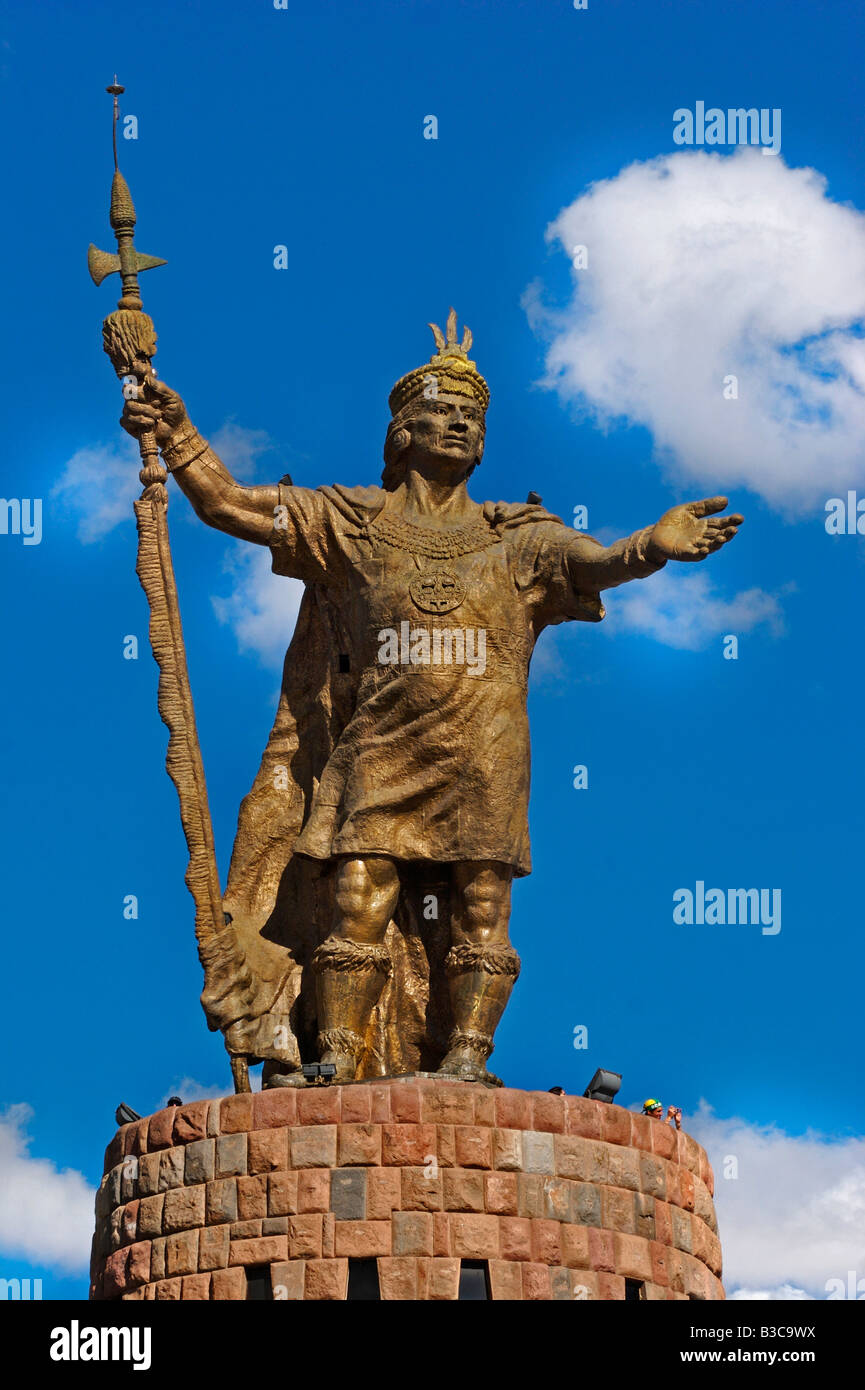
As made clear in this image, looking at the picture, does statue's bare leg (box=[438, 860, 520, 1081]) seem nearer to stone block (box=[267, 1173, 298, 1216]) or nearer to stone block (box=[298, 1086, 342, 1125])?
stone block (box=[298, 1086, 342, 1125])

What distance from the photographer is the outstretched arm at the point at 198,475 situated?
20016 millimetres

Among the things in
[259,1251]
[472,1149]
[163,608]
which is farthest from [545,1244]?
[163,608]

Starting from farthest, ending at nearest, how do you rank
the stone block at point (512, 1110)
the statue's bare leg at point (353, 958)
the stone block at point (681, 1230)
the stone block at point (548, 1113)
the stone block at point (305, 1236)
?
the statue's bare leg at point (353, 958) → the stone block at point (681, 1230) → the stone block at point (548, 1113) → the stone block at point (512, 1110) → the stone block at point (305, 1236)

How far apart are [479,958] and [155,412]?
4.48 m

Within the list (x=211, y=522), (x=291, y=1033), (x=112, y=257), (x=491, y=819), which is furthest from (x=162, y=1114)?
(x=112, y=257)

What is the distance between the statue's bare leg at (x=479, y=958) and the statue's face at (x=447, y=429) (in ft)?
9.83

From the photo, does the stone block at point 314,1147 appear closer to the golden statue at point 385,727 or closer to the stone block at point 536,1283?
the golden statue at point 385,727

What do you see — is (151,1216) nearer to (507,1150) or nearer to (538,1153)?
(507,1150)

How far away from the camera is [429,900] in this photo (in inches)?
777

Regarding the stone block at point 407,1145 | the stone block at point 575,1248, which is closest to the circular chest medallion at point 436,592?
the stone block at point 407,1145

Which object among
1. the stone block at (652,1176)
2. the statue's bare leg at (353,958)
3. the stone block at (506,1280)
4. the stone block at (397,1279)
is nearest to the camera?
the stone block at (397,1279)

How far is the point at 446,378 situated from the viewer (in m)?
20.2
